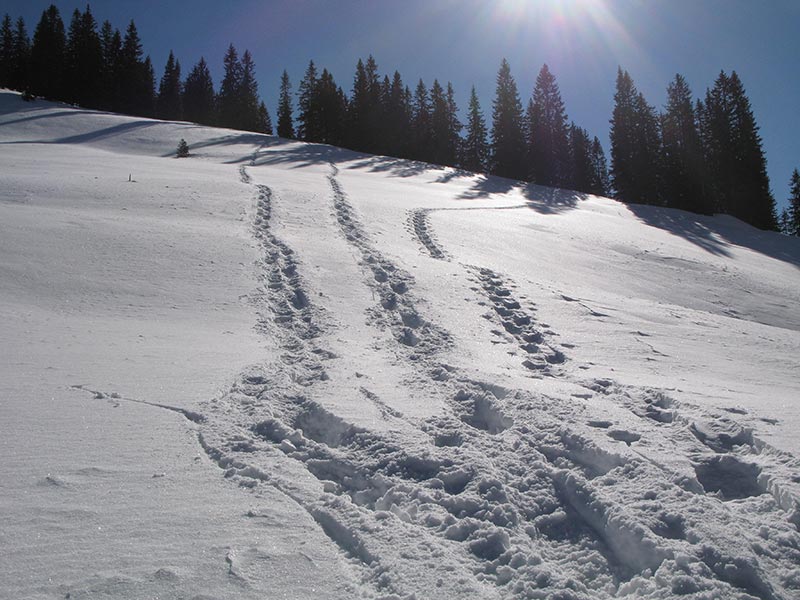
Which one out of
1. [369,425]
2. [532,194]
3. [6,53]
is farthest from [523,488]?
[6,53]

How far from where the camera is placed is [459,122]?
45281 millimetres

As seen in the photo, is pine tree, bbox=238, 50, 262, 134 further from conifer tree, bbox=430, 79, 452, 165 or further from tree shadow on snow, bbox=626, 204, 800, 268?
tree shadow on snow, bbox=626, 204, 800, 268

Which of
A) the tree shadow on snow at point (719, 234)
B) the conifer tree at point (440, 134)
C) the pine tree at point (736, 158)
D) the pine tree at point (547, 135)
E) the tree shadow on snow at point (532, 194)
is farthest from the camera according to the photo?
the conifer tree at point (440, 134)

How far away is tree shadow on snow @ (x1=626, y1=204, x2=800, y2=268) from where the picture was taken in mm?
18391

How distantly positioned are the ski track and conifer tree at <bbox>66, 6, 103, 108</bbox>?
186 ft

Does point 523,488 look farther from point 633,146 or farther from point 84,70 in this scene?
point 84,70

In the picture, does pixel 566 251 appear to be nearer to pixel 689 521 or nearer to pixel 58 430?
pixel 689 521

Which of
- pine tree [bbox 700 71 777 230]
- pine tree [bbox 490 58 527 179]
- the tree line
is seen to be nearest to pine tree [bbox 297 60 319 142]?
the tree line

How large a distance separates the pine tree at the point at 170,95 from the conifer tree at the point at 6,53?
1458 cm

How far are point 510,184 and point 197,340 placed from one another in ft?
86.1

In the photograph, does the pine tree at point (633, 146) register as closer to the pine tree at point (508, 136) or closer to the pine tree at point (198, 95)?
the pine tree at point (508, 136)

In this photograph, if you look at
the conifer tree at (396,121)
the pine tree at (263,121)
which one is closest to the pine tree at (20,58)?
the pine tree at (263,121)

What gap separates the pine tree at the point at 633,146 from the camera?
122 feet

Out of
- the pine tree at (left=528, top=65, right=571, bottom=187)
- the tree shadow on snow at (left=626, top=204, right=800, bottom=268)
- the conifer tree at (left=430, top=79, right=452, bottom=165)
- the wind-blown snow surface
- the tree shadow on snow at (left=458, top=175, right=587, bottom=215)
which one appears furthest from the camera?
the conifer tree at (left=430, top=79, right=452, bottom=165)
